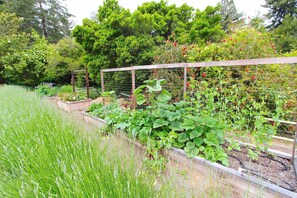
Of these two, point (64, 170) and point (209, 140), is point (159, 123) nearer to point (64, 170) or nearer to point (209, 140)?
point (209, 140)

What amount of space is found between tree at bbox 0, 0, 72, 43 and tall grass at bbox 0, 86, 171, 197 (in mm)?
16338

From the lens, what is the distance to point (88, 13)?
17328mm

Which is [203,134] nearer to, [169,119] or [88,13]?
[169,119]

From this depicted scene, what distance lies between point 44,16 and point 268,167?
62.9 ft

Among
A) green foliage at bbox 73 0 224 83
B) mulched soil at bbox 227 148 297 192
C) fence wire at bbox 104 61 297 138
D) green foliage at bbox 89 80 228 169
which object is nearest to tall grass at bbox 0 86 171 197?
green foliage at bbox 89 80 228 169

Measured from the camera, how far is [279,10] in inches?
571

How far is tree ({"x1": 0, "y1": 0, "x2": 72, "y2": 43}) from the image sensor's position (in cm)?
1321

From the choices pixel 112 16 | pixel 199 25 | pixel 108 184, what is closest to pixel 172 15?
pixel 199 25

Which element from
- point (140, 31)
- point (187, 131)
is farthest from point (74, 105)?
point (187, 131)

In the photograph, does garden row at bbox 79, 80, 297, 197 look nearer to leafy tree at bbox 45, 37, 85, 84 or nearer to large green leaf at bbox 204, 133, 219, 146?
large green leaf at bbox 204, 133, 219, 146

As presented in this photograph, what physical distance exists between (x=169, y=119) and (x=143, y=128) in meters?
0.36

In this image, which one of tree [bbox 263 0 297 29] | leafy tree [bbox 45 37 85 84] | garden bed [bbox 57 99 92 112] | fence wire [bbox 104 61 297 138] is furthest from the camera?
tree [bbox 263 0 297 29]

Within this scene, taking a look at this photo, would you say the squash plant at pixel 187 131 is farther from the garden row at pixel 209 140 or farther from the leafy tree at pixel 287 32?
the leafy tree at pixel 287 32

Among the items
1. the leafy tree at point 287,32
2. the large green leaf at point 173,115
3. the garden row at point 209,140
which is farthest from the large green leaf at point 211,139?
the leafy tree at point 287,32
